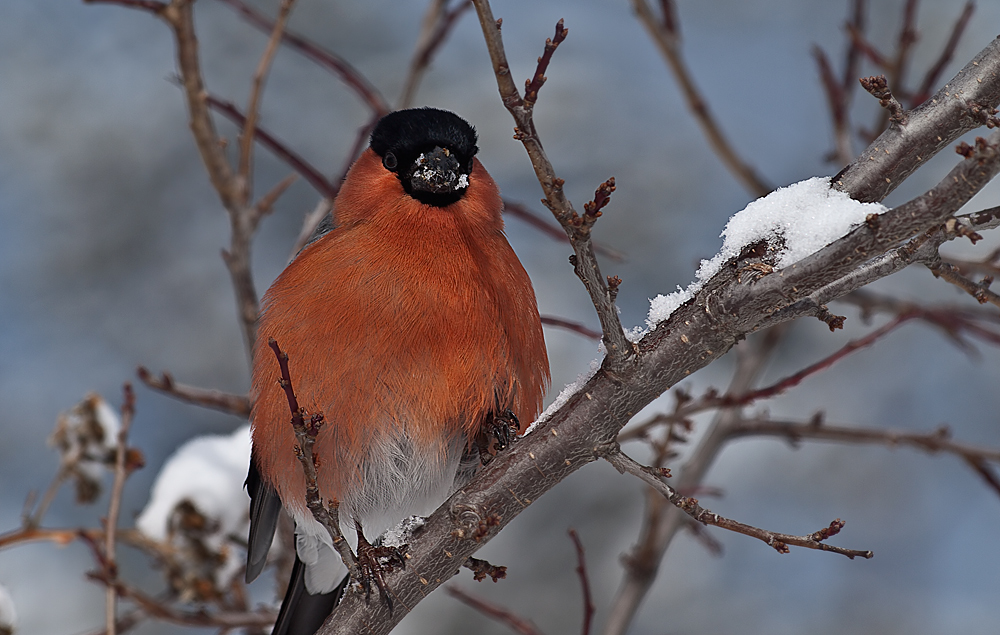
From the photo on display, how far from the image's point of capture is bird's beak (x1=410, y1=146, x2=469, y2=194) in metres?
2.64

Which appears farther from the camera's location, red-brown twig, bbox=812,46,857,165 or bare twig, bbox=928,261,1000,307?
red-brown twig, bbox=812,46,857,165

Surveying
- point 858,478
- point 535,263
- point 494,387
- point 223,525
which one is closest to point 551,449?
point 494,387

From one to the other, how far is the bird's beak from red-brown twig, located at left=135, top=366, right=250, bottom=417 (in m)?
1.00

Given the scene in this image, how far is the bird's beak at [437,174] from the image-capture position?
8.68 ft

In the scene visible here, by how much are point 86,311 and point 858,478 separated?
6.09 metres

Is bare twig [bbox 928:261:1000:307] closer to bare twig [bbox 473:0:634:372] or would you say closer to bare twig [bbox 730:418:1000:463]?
bare twig [bbox 473:0:634:372]

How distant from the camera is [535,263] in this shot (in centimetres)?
708

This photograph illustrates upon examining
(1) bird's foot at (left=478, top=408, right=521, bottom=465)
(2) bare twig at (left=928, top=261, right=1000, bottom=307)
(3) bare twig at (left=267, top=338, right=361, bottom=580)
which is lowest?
(2) bare twig at (left=928, top=261, right=1000, bottom=307)

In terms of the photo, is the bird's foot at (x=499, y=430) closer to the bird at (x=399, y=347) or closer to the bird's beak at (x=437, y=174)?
the bird at (x=399, y=347)

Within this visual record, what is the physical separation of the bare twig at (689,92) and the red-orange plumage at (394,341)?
51.2 inches

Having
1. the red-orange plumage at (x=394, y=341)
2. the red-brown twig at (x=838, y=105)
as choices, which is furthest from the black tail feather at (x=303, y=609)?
the red-brown twig at (x=838, y=105)

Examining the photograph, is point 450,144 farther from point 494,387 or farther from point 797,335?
point 797,335

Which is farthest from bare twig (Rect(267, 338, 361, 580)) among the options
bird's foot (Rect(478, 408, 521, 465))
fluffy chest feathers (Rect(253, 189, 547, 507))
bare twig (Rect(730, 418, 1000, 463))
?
bare twig (Rect(730, 418, 1000, 463))

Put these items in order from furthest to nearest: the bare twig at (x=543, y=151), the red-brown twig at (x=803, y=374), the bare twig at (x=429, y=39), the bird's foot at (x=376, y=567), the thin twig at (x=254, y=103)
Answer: the bare twig at (x=429, y=39) → the thin twig at (x=254, y=103) → the red-brown twig at (x=803, y=374) → the bird's foot at (x=376, y=567) → the bare twig at (x=543, y=151)
